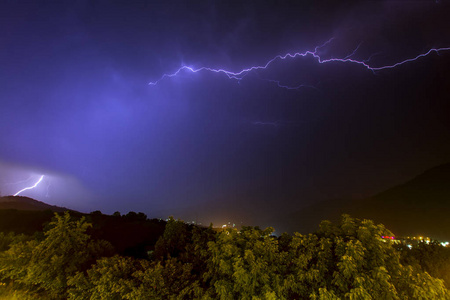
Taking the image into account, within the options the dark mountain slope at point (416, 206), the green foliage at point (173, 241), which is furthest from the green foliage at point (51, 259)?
the dark mountain slope at point (416, 206)

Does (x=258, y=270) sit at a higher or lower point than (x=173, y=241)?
lower

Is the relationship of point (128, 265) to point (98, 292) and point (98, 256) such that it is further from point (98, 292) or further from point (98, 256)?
point (98, 256)

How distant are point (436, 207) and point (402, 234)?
18577mm

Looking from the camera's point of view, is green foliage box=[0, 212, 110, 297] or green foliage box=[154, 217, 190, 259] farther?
green foliage box=[154, 217, 190, 259]

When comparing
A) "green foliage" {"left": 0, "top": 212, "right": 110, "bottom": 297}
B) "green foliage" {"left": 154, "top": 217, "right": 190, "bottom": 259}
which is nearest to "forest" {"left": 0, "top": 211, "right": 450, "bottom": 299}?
"green foliage" {"left": 0, "top": 212, "right": 110, "bottom": 297}

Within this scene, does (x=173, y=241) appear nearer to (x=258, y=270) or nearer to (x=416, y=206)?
(x=258, y=270)

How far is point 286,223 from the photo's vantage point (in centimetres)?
12812

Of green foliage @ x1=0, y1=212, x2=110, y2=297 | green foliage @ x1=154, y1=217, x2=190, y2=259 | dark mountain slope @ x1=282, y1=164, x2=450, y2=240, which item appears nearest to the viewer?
green foliage @ x1=0, y1=212, x2=110, y2=297

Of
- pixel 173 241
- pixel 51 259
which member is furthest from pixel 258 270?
pixel 51 259

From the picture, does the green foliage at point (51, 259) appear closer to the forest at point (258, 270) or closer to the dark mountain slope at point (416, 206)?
the forest at point (258, 270)

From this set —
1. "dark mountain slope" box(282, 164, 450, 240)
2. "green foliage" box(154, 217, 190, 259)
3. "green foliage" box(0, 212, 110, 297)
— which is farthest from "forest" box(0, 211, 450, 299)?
"dark mountain slope" box(282, 164, 450, 240)

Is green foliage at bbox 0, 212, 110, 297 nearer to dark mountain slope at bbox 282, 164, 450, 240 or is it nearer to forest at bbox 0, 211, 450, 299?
forest at bbox 0, 211, 450, 299

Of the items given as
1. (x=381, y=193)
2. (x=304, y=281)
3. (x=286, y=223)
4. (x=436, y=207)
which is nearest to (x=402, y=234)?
(x=436, y=207)

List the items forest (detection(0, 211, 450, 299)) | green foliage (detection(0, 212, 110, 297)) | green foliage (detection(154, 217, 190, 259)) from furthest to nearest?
green foliage (detection(154, 217, 190, 259)) → green foliage (detection(0, 212, 110, 297)) → forest (detection(0, 211, 450, 299))
